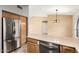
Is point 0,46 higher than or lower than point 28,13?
lower

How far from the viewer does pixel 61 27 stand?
523cm

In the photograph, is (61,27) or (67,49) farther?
(61,27)

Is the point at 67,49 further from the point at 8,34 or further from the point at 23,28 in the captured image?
the point at 23,28

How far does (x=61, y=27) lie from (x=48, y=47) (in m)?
2.57

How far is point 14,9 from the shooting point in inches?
168

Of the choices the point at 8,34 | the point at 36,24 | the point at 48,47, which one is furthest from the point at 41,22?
the point at 48,47

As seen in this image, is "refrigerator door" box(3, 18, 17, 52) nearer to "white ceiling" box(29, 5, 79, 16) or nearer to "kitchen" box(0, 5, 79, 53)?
"kitchen" box(0, 5, 79, 53)

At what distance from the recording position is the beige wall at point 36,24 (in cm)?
480

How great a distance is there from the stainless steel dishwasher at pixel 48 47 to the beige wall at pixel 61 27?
213 cm

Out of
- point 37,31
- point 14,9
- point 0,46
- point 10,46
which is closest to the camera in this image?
point 0,46
